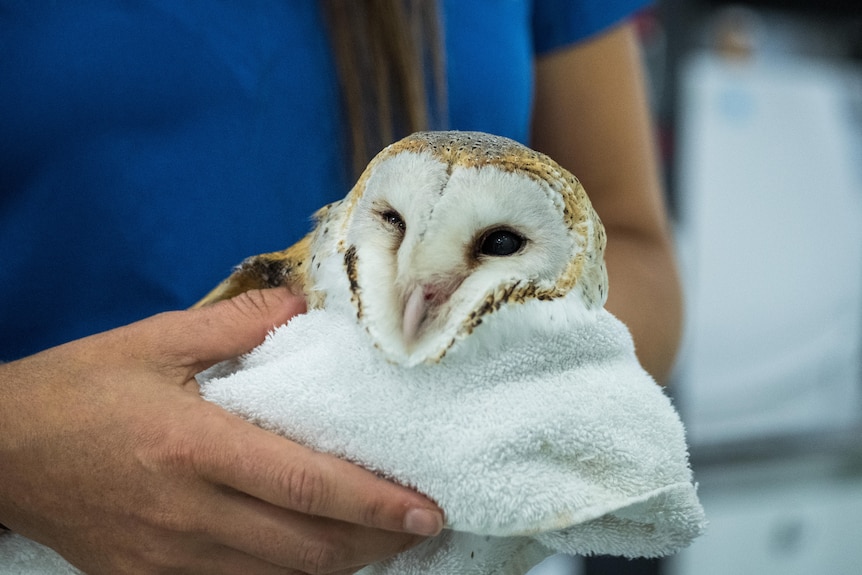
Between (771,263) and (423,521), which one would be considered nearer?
(423,521)

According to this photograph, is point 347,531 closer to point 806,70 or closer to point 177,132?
point 177,132

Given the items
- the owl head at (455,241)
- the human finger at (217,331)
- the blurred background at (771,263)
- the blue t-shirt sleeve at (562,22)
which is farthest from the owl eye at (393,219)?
the blurred background at (771,263)

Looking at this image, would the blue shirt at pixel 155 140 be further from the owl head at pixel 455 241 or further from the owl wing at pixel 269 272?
the owl head at pixel 455 241

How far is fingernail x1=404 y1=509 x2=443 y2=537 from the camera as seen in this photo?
0.48 metres

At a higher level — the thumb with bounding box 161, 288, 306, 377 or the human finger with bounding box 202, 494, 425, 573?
the thumb with bounding box 161, 288, 306, 377

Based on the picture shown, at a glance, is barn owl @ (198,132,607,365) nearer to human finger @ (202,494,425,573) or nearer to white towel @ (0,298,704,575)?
white towel @ (0,298,704,575)

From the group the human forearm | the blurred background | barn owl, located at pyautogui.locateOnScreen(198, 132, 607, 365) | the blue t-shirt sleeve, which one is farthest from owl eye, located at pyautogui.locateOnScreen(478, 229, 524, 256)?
the blurred background

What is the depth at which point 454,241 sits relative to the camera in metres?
0.43

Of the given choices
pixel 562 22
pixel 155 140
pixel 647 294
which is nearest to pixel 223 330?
pixel 155 140

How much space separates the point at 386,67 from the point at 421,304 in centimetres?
31

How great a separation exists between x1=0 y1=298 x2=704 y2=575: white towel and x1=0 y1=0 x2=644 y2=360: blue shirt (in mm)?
196

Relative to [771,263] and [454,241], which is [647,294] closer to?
[454,241]

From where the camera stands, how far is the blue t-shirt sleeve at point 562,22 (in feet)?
3.22

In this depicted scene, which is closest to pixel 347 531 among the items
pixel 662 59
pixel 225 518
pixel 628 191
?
pixel 225 518
